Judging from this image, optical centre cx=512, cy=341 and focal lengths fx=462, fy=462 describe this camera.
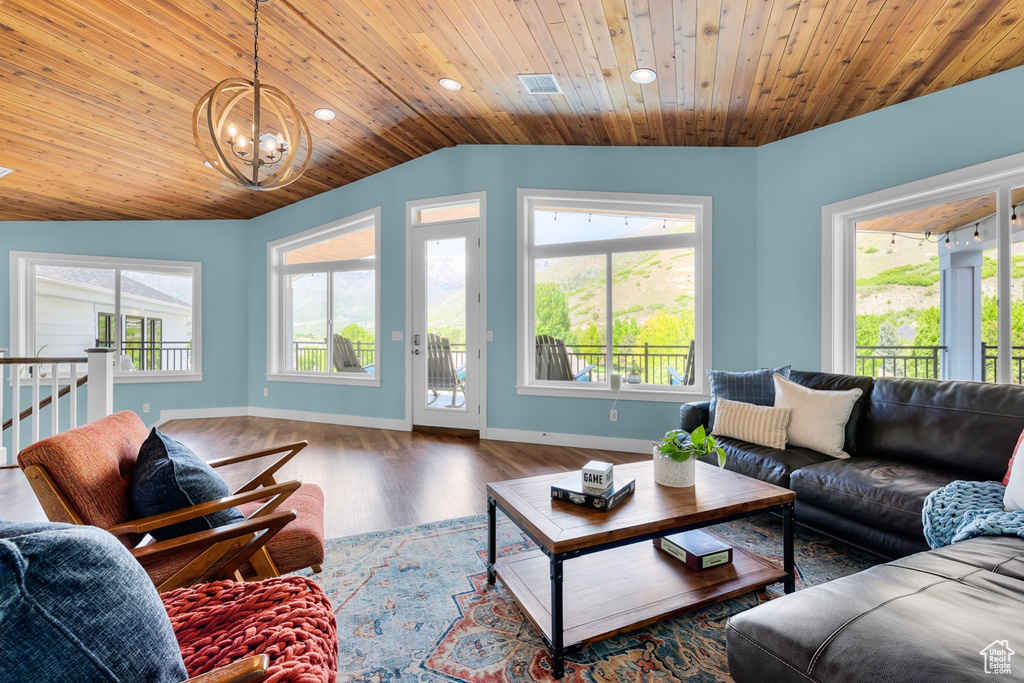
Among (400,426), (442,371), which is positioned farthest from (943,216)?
(400,426)

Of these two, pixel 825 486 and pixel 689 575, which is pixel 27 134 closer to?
pixel 689 575

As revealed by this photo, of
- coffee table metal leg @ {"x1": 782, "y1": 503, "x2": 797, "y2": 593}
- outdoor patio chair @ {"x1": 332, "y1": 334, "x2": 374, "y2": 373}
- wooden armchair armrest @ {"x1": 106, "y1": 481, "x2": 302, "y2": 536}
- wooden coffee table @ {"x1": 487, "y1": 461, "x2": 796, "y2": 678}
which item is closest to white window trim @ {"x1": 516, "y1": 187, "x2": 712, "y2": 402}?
outdoor patio chair @ {"x1": 332, "y1": 334, "x2": 374, "y2": 373}

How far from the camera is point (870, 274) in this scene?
3600 millimetres

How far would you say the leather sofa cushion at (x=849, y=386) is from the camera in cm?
253

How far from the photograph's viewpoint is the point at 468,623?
65.9 inches

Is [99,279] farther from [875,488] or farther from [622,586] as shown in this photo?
[875,488]

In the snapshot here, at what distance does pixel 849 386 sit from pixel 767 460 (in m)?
0.76

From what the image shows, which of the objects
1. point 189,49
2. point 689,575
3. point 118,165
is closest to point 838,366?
point 689,575

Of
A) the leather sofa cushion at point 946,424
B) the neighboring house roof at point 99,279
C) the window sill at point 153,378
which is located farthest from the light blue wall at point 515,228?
the neighboring house roof at point 99,279

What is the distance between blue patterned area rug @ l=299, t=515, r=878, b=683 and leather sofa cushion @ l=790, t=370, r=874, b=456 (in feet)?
1.91

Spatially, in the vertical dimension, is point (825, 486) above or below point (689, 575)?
above

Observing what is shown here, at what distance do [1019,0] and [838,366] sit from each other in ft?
7.86

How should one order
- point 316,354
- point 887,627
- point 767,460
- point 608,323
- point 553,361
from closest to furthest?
1. point 887,627
2. point 767,460
3. point 608,323
4. point 553,361
5. point 316,354

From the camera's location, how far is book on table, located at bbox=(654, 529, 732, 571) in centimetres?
181
